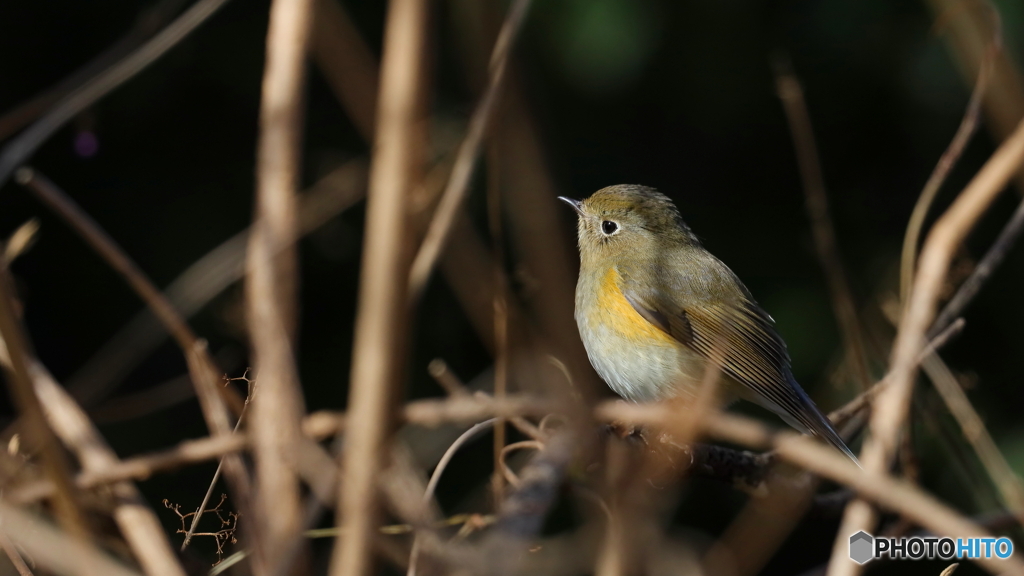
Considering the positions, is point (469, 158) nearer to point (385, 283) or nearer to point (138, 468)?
point (385, 283)

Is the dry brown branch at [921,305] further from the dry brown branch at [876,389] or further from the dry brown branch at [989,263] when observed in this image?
the dry brown branch at [989,263]

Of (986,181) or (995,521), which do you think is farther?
(995,521)

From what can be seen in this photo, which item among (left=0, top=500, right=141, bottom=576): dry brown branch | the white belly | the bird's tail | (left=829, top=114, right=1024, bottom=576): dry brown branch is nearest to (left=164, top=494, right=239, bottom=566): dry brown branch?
(left=0, top=500, right=141, bottom=576): dry brown branch

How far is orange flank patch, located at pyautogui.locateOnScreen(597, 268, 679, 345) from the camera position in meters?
2.85

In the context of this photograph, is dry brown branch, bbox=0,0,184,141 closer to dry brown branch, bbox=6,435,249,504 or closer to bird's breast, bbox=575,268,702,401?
dry brown branch, bbox=6,435,249,504

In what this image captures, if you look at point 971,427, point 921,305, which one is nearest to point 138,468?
point 921,305

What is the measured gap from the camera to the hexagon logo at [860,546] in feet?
2.61

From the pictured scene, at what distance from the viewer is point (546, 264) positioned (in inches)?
23.2

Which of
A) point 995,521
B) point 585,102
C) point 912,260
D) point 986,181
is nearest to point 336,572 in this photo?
point 986,181

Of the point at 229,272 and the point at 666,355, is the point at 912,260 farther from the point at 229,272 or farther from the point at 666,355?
the point at 666,355

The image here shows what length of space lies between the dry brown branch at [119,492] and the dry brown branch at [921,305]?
60 centimetres

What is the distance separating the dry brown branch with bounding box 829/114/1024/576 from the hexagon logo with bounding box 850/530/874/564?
0.05ft

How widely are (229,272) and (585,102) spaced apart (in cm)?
296

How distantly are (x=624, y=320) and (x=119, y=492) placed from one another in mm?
2096
